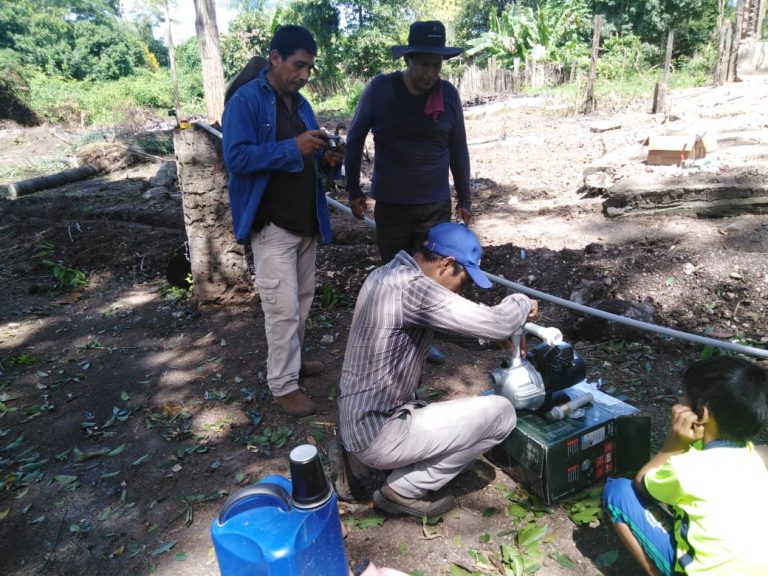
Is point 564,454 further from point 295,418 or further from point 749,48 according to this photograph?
point 749,48

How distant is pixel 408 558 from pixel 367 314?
3.37ft

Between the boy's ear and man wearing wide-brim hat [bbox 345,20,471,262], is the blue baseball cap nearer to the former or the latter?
the boy's ear

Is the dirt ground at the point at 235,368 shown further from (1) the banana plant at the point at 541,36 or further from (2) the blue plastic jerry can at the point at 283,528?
(1) the banana plant at the point at 541,36

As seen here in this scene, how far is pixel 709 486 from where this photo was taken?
149 centimetres

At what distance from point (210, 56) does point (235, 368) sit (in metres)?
7.65

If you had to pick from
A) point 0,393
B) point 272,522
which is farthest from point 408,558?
Answer: point 0,393

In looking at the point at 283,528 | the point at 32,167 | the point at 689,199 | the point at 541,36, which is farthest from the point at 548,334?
the point at 541,36

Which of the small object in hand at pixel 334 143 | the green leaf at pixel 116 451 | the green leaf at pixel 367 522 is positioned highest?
the small object in hand at pixel 334 143

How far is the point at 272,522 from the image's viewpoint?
4.69 feet

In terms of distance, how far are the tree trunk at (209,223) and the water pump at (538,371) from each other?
10.2 feet

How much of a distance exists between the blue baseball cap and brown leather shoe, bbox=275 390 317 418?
1.48 m

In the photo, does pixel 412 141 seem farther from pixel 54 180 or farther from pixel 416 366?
pixel 54 180

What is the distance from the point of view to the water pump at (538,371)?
2.33m

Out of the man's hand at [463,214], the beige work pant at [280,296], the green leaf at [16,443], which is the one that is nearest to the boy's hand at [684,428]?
the beige work pant at [280,296]
